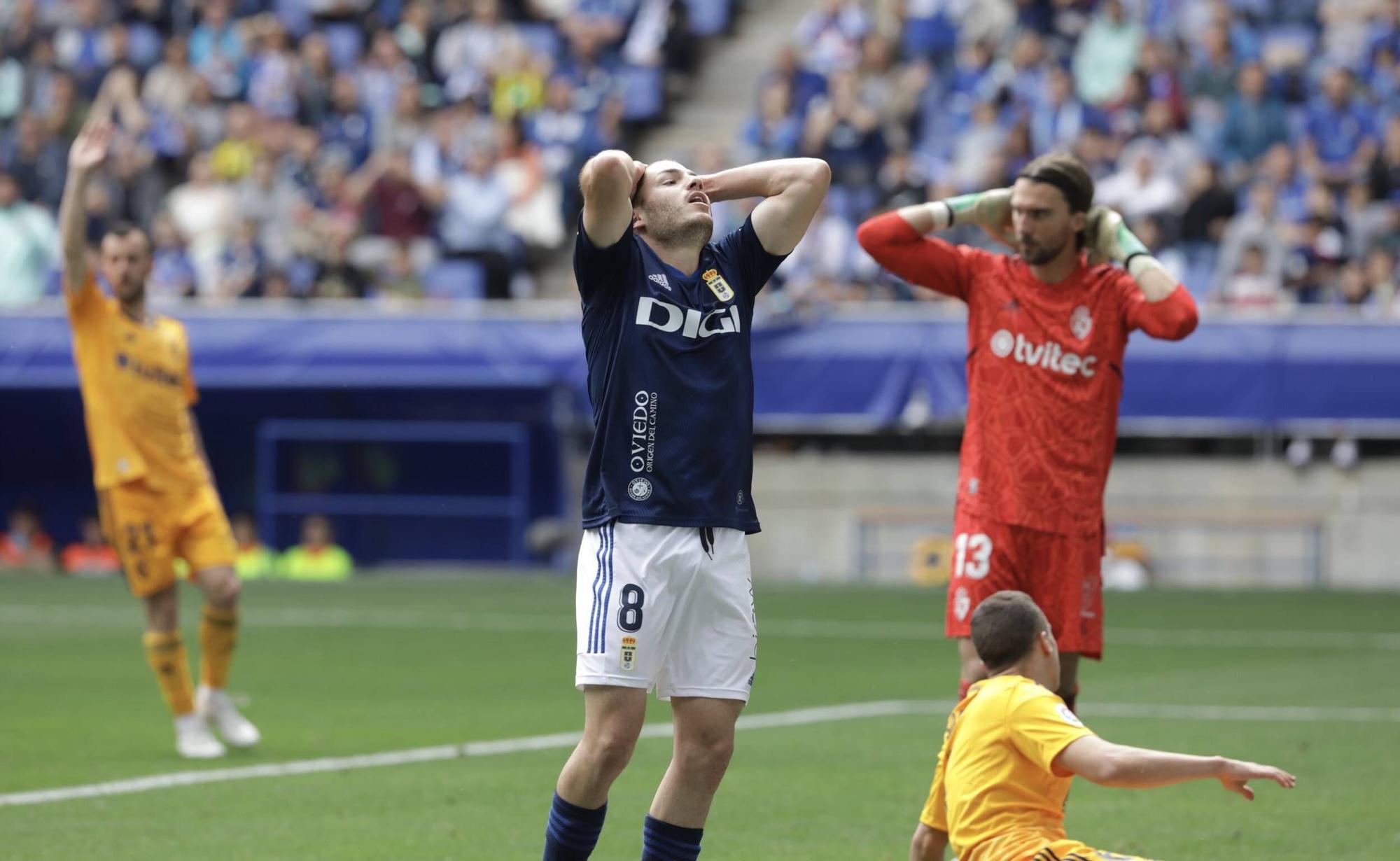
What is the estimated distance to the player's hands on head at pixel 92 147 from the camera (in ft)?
31.9

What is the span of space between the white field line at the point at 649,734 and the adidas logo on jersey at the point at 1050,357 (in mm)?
3417

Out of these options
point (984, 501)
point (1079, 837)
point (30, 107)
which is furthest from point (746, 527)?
point (30, 107)

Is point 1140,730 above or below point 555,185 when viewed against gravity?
below

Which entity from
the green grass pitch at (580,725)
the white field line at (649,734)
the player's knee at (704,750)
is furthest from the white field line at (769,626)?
the player's knee at (704,750)

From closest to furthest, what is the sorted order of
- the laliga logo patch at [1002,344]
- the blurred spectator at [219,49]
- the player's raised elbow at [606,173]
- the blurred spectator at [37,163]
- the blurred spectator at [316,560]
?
the player's raised elbow at [606,173] < the laliga logo patch at [1002,344] < the blurred spectator at [316,560] < the blurred spectator at [37,163] < the blurred spectator at [219,49]

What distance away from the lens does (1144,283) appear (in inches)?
292

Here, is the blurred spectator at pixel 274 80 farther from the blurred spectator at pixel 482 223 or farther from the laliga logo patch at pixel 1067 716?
the laliga logo patch at pixel 1067 716

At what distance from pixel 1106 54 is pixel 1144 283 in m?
19.0

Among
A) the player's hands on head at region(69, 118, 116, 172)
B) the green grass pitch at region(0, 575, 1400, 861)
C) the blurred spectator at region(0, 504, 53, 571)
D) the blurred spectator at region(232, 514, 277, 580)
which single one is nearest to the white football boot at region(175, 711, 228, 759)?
the green grass pitch at region(0, 575, 1400, 861)

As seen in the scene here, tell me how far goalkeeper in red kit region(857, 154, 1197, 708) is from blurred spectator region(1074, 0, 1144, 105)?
60.1ft

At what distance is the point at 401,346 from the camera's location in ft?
80.2

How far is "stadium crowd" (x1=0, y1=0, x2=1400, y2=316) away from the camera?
920 inches

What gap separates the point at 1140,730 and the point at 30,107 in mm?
24088

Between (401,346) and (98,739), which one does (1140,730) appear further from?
(401,346)
